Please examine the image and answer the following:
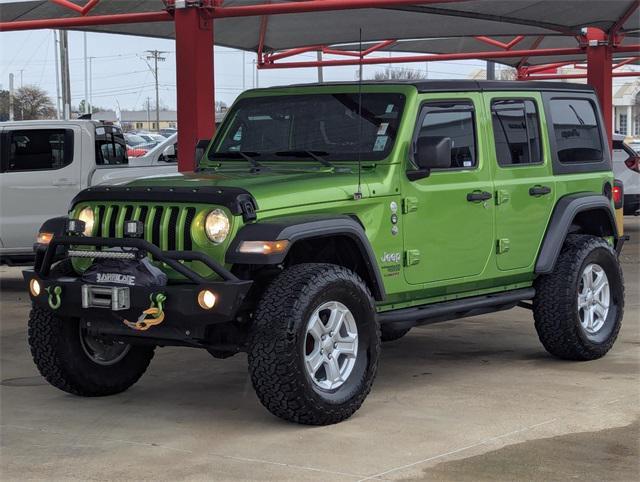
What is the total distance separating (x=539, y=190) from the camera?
796cm

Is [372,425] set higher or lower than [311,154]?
lower

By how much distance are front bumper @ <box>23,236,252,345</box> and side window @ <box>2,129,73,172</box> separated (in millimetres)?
6151

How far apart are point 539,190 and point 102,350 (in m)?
3.16

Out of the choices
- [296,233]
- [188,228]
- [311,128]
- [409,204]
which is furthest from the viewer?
[311,128]

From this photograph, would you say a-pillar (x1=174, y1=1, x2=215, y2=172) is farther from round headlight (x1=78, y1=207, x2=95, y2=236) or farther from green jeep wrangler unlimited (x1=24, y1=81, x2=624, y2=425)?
round headlight (x1=78, y1=207, x2=95, y2=236)

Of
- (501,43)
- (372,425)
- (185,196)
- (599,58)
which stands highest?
(501,43)

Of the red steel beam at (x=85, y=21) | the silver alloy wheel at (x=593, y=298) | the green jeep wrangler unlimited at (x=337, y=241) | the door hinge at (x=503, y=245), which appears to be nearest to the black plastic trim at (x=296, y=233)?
the green jeep wrangler unlimited at (x=337, y=241)

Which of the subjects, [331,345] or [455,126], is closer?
[331,345]

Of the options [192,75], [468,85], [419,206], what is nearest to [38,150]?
[192,75]

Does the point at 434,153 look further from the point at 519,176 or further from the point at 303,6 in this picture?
the point at 303,6

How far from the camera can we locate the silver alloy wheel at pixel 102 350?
697 centimetres

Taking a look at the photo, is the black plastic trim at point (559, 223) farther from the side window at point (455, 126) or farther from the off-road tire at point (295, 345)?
the off-road tire at point (295, 345)

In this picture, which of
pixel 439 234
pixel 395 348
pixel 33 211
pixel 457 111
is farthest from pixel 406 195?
pixel 33 211

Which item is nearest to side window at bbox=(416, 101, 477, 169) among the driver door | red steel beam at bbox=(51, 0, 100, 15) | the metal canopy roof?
the driver door
